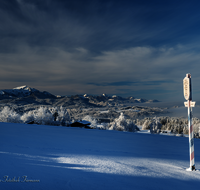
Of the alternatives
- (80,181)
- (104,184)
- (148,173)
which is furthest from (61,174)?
(148,173)

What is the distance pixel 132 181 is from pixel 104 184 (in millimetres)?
659

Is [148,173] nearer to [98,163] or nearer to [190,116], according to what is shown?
[98,163]

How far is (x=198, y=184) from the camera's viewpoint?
3.32m

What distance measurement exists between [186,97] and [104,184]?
3.60 m

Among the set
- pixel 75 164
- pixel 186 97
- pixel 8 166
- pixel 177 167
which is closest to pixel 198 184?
pixel 177 167

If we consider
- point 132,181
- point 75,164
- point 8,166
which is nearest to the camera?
point 132,181

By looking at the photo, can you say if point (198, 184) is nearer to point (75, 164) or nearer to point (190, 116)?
point (190, 116)

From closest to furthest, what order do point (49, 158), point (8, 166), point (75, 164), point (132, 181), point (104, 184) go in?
point (104, 184), point (132, 181), point (8, 166), point (75, 164), point (49, 158)

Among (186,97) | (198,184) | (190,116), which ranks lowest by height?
(198,184)

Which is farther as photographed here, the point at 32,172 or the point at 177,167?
the point at 177,167

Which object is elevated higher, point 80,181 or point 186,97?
point 186,97

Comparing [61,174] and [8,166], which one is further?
[8,166]

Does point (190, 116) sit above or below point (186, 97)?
below

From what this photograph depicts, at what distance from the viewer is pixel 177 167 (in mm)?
4305
